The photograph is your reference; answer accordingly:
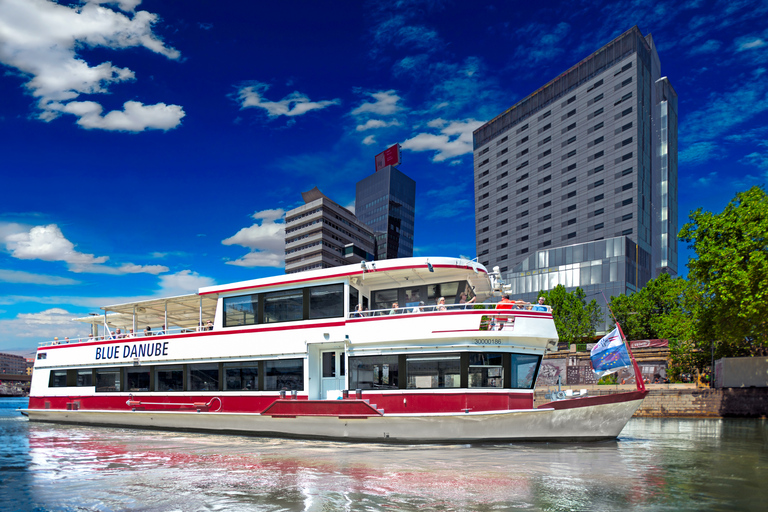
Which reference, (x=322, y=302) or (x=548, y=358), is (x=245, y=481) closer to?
(x=322, y=302)

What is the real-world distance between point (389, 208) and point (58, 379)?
6016 inches

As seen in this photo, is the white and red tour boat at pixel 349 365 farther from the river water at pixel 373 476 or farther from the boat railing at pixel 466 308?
the river water at pixel 373 476

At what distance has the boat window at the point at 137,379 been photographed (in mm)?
20062

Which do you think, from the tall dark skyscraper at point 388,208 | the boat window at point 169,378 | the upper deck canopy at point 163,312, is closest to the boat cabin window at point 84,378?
the upper deck canopy at point 163,312

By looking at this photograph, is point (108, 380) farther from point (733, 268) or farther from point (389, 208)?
point (389, 208)

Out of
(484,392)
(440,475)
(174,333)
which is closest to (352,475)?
(440,475)

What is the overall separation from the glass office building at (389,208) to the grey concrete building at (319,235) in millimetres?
34790

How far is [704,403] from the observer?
30703mm

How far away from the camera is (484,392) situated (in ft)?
47.6

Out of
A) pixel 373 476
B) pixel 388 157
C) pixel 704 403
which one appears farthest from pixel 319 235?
pixel 373 476

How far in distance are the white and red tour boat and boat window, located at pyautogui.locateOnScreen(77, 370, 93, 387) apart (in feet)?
0.27

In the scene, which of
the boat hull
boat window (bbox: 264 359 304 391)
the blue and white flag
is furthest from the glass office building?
the blue and white flag

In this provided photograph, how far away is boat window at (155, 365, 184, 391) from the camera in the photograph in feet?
63.0

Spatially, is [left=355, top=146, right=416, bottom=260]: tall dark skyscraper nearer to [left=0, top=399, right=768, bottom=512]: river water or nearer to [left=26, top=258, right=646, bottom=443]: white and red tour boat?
[left=26, top=258, right=646, bottom=443]: white and red tour boat
